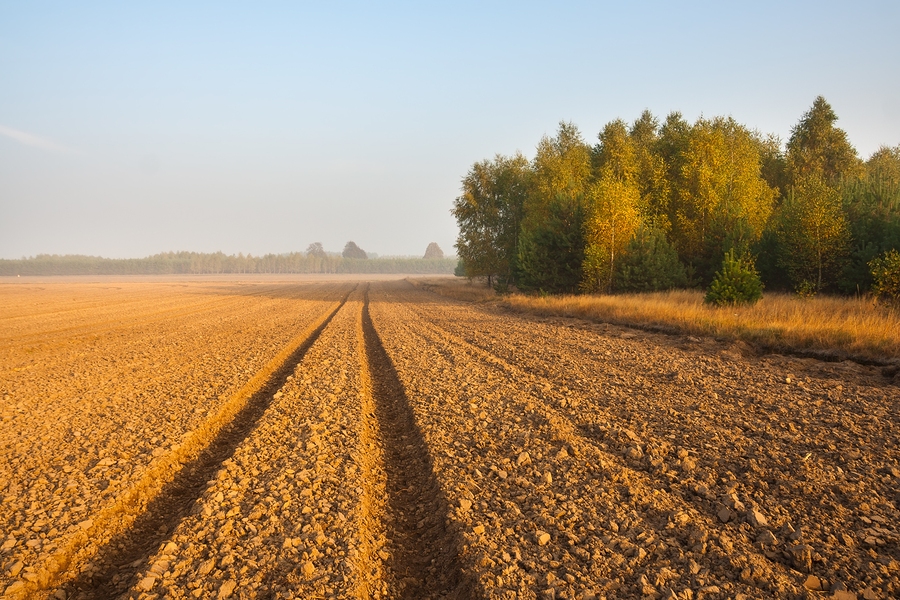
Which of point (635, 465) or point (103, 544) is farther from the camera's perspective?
point (635, 465)

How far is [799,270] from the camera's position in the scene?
888 inches

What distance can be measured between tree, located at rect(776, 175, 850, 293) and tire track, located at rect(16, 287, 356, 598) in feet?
77.5

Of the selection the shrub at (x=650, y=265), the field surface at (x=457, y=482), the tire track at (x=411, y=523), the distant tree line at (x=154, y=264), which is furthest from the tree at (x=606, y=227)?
the distant tree line at (x=154, y=264)

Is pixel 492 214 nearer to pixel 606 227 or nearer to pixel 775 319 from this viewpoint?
pixel 606 227

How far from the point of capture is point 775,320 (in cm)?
1555

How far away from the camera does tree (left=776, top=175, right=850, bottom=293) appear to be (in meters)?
21.2

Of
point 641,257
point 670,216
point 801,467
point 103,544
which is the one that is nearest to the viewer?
point 103,544

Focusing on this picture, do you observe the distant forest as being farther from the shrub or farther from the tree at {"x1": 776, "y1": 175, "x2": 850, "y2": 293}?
the tree at {"x1": 776, "y1": 175, "x2": 850, "y2": 293}

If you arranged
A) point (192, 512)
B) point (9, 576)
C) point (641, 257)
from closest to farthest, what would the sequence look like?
1. point (9, 576)
2. point (192, 512)
3. point (641, 257)

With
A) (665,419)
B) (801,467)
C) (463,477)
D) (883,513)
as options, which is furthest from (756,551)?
(665,419)

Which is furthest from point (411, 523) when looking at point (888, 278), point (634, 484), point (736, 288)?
point (888, 278)

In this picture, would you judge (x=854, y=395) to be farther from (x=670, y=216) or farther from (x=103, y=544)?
(x=670, y=216)

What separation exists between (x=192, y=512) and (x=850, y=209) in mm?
27960

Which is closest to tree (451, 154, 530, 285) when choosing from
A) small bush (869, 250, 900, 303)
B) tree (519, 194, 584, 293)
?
tree (519, 194, 584, 293)
